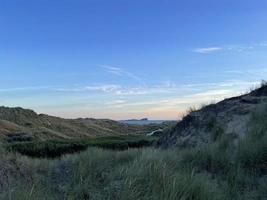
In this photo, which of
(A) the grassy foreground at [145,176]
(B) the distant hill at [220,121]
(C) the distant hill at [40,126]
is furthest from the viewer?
(C) the distant hill at [40,126]

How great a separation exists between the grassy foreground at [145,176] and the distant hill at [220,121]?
2338mm

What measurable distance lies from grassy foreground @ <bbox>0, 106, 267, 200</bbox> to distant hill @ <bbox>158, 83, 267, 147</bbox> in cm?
234

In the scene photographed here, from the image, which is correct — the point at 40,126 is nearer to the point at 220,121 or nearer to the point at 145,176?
the point at 220,121

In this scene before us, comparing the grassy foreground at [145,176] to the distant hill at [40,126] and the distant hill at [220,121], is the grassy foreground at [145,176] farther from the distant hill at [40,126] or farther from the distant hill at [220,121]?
the distant hill at [40,126]

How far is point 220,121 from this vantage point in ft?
54.4

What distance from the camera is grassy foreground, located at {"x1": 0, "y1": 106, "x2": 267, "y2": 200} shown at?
7.44m

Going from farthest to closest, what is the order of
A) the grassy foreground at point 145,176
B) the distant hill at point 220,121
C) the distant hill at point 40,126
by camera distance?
the distant hill at point 40,126, the distant hill at point 220,121, the grassy foreground at point 145,176

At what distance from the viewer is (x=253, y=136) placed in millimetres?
13438

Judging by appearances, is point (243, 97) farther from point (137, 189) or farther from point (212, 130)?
point (137, 189)

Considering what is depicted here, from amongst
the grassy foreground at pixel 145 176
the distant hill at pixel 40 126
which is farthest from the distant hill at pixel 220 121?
the distant hill at pixel 40 126

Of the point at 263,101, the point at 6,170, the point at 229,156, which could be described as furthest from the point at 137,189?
the point at 263,101

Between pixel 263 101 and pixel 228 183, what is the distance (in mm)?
7357

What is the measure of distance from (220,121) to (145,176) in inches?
344

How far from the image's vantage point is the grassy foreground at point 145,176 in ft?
24.4
